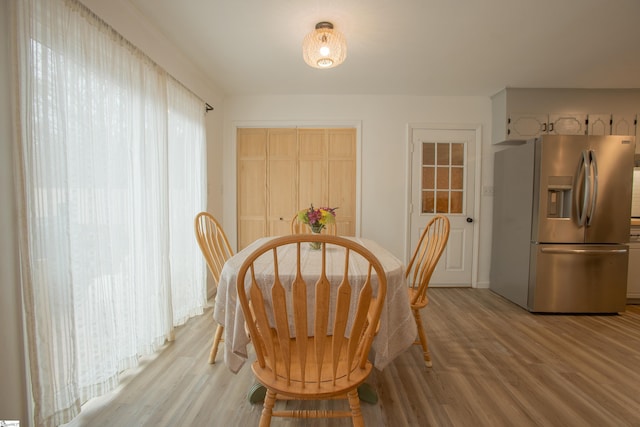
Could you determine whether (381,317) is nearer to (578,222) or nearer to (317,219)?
(317,219)

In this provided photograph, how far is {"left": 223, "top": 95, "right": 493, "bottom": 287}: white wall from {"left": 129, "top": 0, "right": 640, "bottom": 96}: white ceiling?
0.28 metres

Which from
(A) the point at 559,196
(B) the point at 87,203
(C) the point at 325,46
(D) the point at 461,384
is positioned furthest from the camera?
(A) the point at 559,196

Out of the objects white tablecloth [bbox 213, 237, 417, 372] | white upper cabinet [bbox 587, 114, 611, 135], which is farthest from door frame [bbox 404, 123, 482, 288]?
white tablecloth [bbox 213, 237, 417, 372]

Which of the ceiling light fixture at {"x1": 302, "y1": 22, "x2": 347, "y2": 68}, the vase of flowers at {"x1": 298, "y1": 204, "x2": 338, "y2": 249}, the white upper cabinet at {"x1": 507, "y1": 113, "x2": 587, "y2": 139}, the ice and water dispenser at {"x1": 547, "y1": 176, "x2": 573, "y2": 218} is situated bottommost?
the vase of flowers at {"x1": 298, "y1": 204, "x2": 338, "y2": 249}

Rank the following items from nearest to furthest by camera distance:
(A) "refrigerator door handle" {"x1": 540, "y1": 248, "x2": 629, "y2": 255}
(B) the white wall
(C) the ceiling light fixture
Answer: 1. (C) the ceiling light fixture
2. (A) "refrigerator door handle" {"x1": 540, "y1": 248, "x2": 629, "y2": 255}
3. (B) the white wall

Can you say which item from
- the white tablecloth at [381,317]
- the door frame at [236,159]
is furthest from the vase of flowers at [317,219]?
the door frame at [236,159]

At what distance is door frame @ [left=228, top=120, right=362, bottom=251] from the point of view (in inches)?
140

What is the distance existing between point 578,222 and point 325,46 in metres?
2.89

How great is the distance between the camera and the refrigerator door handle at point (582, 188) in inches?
103

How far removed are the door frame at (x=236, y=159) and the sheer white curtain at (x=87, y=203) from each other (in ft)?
4.26

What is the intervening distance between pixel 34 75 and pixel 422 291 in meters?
2.33

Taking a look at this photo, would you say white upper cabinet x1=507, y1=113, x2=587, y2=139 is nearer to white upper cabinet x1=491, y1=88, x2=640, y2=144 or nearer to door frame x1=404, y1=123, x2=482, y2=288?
white upper cabinet x1=491, y1=88, x2=640, y2=144

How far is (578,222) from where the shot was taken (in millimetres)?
2695

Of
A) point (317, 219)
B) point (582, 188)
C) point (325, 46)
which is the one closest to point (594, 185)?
point (582, 188)
